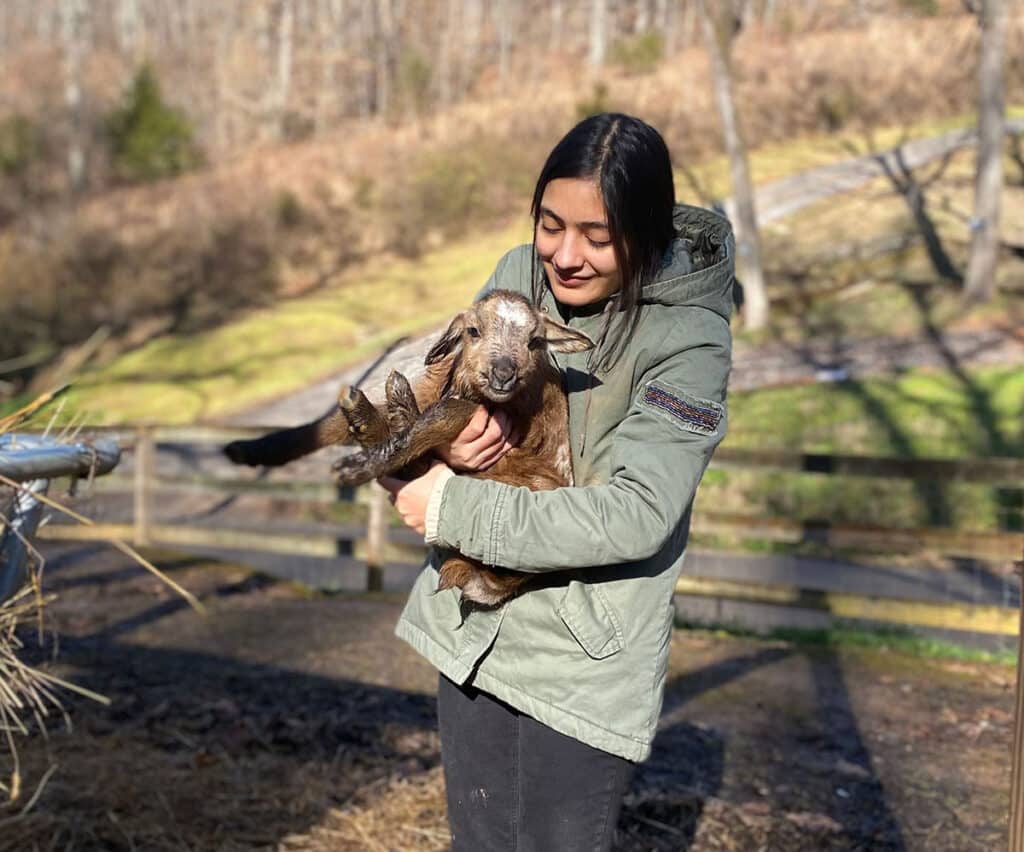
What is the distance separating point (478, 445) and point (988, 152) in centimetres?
1662

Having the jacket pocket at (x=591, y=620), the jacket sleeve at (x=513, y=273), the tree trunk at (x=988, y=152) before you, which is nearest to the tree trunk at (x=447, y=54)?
the tree trunk at (x=988, y=152)

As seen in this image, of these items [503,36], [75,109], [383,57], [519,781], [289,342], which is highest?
[503,36]

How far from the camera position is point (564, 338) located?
2.51 m

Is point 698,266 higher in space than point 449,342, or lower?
higher

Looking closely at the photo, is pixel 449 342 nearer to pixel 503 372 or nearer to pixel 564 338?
pixel 503 372

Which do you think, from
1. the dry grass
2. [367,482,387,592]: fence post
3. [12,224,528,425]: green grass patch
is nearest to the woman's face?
the dry grass

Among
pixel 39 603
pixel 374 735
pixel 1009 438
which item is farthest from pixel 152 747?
pixel 1009 438

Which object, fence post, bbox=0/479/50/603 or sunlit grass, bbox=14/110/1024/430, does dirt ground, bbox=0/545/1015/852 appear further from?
sunlit grass, bbox=14/110/1024/430

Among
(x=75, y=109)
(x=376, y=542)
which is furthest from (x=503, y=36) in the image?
(x=376, y=542)

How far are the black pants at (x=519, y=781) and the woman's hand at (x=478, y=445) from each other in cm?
52

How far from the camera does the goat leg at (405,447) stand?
2.48 m

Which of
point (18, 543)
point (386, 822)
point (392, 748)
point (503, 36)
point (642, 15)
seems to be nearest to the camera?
point (18, 543)

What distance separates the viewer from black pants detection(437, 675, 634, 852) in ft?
7.73

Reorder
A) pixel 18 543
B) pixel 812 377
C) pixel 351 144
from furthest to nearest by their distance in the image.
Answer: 1. pixel 351 144
2. pixel 812 377
3. pixel 18 543
